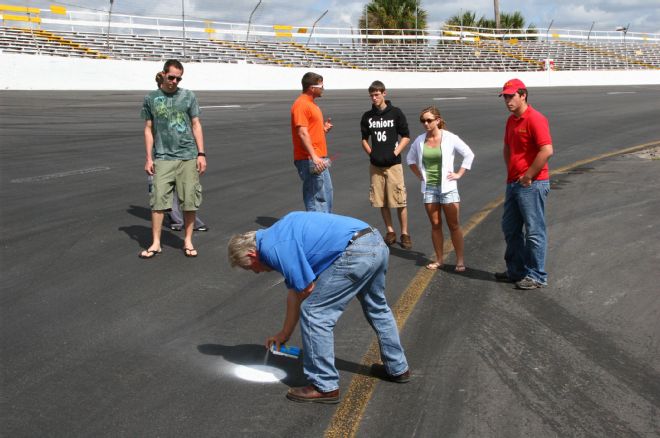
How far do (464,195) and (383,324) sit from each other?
22.6ft

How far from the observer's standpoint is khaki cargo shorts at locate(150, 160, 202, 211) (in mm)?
7305

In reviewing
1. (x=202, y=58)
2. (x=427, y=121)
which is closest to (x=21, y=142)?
(x=427, y=121)

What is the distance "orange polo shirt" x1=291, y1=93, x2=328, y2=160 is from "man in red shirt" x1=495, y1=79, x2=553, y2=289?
192 centimetres

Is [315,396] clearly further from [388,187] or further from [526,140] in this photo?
[388,187]

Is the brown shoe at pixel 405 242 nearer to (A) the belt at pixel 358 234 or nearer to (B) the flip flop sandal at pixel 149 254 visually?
(B) the flip flop sandal at pixel 149 254

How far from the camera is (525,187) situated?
6555mm

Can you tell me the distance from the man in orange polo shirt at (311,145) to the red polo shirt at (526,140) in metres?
1.92

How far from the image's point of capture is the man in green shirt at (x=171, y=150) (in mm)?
7270

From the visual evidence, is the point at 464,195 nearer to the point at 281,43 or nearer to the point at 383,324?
the point at 383,324

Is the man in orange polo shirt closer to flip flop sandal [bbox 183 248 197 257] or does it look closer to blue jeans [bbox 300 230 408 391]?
flip flop sandal [bbox 183 248 197 257]

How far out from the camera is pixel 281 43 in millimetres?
39875

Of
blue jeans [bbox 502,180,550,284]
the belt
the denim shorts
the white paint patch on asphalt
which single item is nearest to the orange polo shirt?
the denim shorts

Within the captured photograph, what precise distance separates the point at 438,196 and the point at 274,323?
2.37 metres

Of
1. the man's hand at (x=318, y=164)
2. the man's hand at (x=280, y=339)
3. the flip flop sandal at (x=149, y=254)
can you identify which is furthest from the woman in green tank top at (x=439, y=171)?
the man's hand at (x=280, y=339)
